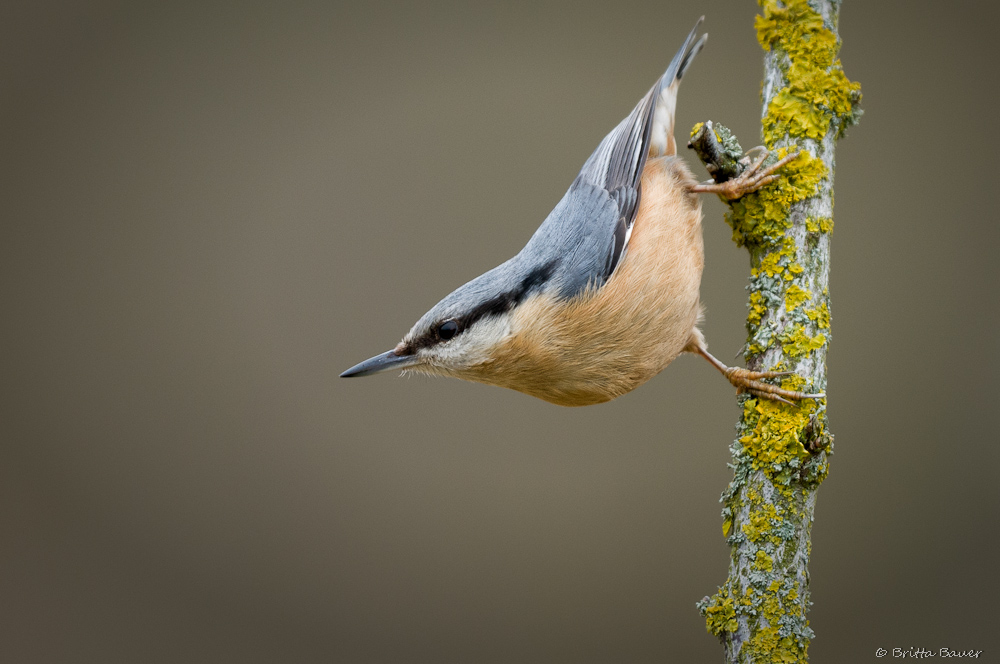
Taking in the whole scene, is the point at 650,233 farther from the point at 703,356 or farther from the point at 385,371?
the point at 385,371

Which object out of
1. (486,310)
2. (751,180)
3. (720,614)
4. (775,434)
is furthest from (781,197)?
(720,614)

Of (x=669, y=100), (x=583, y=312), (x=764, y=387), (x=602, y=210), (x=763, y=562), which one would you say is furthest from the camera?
(x=669, y=100)

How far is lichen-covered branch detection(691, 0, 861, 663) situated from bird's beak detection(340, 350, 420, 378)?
2.28 ft

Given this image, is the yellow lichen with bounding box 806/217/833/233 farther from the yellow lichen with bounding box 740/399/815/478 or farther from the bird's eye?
the bird's eye

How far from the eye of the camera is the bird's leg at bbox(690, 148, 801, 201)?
1.55 meters

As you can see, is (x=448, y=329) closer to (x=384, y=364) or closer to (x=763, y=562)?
(x=384, y=364)

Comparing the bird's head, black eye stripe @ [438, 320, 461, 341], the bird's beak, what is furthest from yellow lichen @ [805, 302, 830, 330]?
the bird's beak

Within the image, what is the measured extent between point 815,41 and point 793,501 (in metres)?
0.96

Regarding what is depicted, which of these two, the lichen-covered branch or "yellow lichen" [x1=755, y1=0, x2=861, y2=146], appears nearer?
the lichen-covered branch

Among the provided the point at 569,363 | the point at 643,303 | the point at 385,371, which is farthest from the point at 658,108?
the point at 385,371

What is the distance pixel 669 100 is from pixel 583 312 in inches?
29.6

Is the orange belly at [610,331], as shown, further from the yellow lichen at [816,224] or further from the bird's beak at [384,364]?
the yellow lichen at [816,224]

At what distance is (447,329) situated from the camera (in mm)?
1551

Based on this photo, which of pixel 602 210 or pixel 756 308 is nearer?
pixel 756 308
